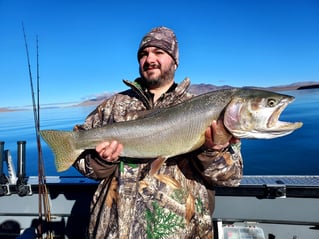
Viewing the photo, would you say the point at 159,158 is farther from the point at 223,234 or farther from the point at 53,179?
the point at 53,179

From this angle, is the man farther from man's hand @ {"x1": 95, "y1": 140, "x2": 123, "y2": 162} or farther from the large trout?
Result: the large trout

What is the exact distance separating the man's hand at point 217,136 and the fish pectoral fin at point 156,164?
0.45 meters

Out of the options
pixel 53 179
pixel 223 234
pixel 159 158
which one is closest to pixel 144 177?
pixel 159 158

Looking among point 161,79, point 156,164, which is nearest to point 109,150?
point 156,164

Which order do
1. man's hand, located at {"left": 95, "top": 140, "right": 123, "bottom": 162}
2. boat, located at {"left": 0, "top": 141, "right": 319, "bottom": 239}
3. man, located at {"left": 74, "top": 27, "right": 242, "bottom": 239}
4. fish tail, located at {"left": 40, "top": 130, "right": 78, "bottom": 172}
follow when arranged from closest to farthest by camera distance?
man, located at {"left": 74, "top": 27, "right": 242, "bottom": 239} < man's hand, located at {"left": 95, "top": 140, "right": 123, "bottom": 162} < fish tail, located at {"left": 40, "top": 130, "right": 78, "bottom": 172} < boat, located at {"left": 0, "top": 141, "right": 319, "bottom": 239}

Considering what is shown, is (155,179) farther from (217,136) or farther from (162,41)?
(162,41)

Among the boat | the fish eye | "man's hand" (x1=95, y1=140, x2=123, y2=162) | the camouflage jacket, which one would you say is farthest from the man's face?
the boat

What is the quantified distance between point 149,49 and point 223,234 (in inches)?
115

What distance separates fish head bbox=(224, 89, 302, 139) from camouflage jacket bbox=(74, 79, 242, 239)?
319mm

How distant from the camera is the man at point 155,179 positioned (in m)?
2.71

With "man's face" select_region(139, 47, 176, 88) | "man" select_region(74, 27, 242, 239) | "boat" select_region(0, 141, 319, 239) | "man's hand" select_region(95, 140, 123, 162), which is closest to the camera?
"man" select_region(74, 27, 242, 239)

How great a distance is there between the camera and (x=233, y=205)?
13.2ft

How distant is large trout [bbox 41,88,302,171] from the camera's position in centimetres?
258

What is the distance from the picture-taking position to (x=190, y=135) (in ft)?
9.02
